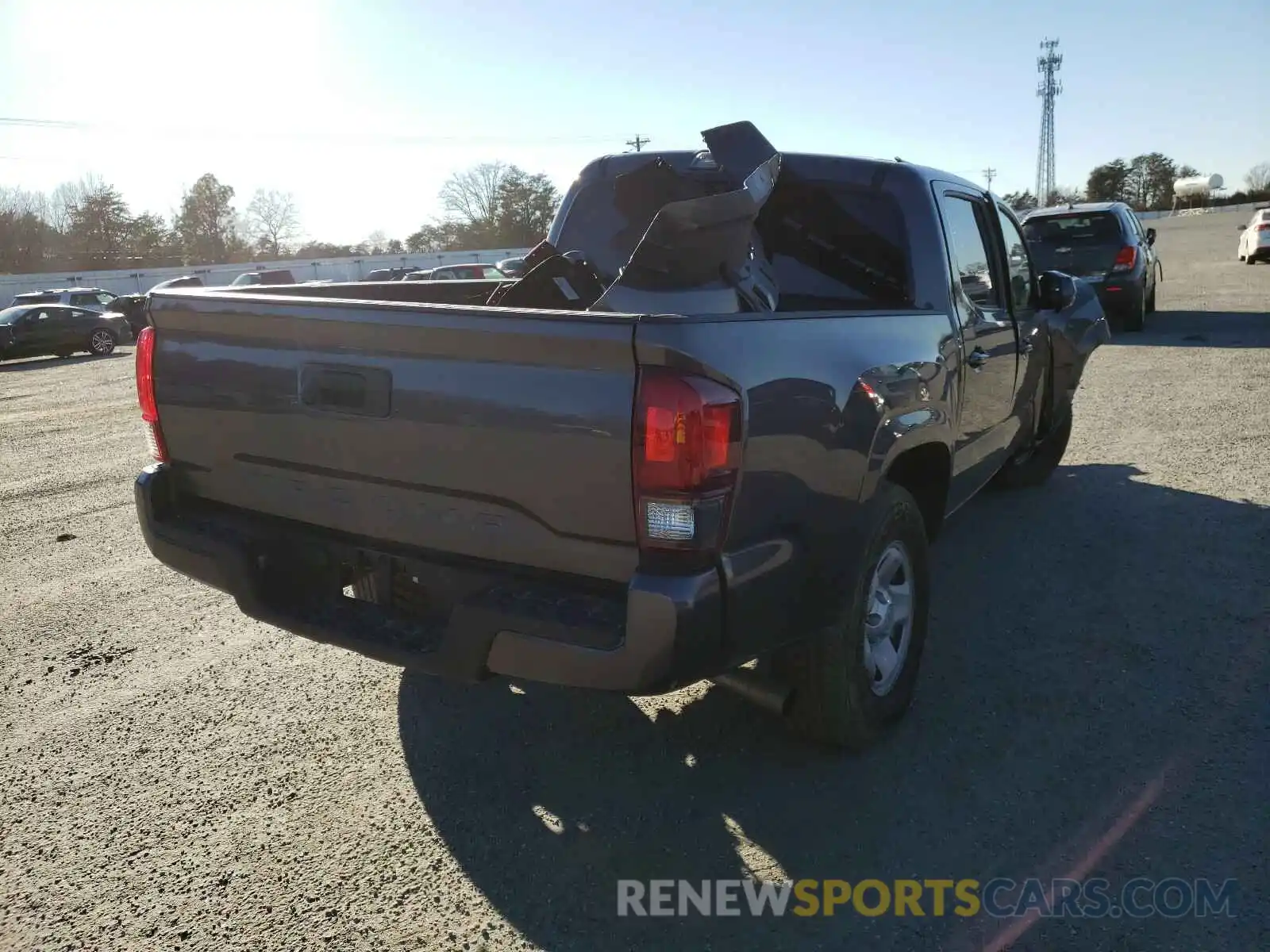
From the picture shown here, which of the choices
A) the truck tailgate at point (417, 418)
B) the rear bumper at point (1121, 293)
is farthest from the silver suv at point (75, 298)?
the truck tailgate at point (417, 418)

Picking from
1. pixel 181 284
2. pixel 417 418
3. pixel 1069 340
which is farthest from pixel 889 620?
pixel 1069 340

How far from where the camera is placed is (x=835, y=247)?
157 inches

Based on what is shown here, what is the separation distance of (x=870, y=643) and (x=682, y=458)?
142 cm

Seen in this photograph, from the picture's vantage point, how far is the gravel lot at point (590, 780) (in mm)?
2496

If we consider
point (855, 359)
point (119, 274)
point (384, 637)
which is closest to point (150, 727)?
point (384, 637)

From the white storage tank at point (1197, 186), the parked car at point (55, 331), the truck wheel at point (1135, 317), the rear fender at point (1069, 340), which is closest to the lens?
the rear fender at point (1069, 340)

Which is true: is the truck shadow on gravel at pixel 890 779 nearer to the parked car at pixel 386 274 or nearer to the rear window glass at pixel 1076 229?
the rear window glass at pixel 1076 229

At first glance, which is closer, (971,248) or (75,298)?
(971,248)

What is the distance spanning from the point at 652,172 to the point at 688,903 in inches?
131

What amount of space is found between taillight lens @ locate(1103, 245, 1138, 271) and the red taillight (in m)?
13.4

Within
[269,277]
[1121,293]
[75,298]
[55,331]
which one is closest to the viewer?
[1121,293]

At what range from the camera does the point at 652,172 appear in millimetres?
4566

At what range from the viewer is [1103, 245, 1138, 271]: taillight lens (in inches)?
523

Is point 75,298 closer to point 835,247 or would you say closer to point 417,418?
point 835,247
